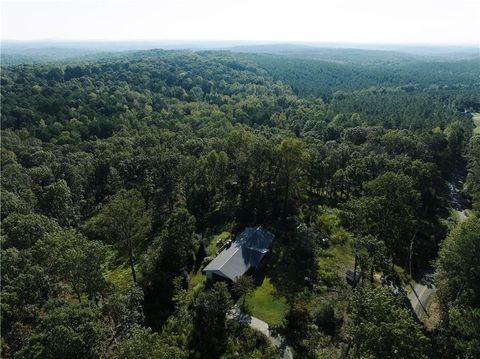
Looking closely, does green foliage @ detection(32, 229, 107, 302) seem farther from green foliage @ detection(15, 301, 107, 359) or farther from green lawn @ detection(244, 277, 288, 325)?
green lawn @ detection(244, 277, 288, 325)

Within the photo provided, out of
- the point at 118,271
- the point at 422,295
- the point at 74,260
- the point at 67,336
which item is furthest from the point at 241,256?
the point at 67,336

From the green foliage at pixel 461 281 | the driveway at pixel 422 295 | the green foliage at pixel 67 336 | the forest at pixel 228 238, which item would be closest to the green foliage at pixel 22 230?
the forest at pixel 228 238

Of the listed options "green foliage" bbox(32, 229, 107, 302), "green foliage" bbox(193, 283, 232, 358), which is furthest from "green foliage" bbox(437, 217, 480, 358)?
"green foliage" bbox(32, 229, 107, 302)

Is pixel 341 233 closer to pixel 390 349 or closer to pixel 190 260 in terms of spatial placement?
pixel 190 260

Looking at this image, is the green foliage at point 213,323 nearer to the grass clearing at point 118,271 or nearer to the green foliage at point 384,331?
the grass clearing at point 118,271

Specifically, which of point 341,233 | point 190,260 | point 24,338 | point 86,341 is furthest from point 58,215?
point 341,233

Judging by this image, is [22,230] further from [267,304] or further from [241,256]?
[267,304]
